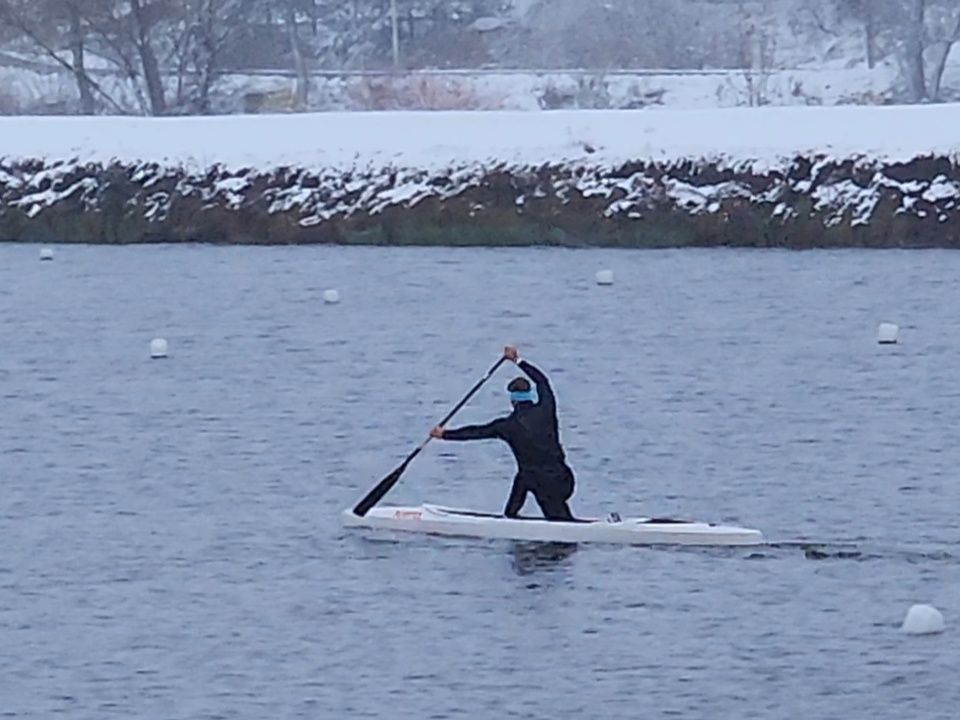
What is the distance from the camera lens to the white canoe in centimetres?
1816

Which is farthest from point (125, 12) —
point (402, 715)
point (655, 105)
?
point (402, 715)

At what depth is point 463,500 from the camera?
20.6 meters

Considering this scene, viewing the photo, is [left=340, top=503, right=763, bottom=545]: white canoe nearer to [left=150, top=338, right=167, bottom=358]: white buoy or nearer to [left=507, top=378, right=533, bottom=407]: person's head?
[left=507, top=378, right=533, bottom=407]: person's head

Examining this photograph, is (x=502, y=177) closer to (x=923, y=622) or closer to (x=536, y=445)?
(x=536, y=445)

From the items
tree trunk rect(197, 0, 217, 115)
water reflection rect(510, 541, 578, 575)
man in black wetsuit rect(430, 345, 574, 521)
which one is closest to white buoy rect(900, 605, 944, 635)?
water reflection rect(510, 541, 578, 575)

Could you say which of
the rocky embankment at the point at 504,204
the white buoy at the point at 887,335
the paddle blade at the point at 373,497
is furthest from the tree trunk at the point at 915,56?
the paddle blade at the point at 373,497

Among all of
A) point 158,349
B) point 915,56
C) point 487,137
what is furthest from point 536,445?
point 915,56

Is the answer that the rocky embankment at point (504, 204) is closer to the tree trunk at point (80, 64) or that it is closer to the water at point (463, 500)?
the water at point (463, 500)

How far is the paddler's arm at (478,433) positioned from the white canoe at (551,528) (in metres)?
0.59

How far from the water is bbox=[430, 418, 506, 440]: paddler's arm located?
836 mm

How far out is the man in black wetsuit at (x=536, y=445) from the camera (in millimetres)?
18547

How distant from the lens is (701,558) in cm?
1784

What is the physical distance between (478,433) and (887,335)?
41.0 ft

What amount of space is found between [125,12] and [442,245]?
25.2m
